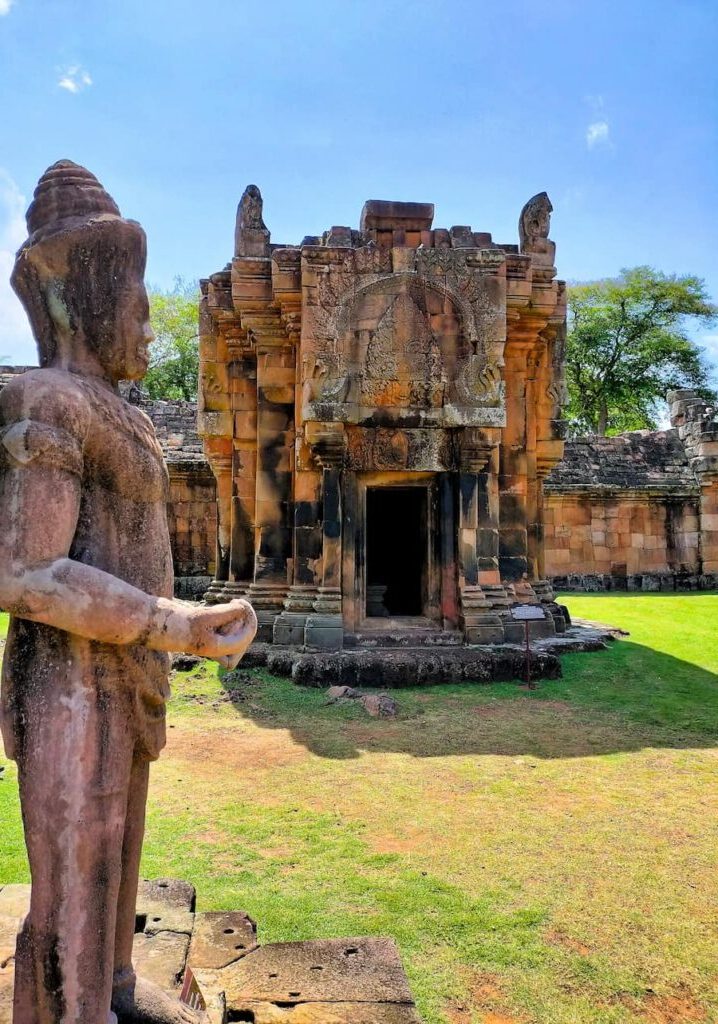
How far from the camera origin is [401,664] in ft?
25.1

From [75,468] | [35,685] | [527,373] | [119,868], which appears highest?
[527,373]

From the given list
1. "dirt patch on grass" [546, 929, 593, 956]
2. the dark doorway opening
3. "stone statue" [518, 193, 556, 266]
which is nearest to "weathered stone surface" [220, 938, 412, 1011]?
"dirt patch on grass" [546, 929, 593, 956]

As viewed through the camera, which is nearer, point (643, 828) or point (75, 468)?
point (75, 468)

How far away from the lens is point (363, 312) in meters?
8.85

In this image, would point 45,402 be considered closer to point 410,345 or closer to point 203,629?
point 203,629

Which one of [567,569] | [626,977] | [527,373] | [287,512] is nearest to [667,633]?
[527,373]

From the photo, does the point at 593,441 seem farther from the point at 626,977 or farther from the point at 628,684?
the point at 626,977

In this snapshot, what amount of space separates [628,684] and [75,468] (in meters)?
7.46

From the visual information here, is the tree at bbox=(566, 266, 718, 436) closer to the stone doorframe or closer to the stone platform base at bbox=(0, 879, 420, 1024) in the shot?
the stone doorframe

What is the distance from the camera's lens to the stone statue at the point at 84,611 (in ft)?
5.47

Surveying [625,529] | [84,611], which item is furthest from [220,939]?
[625,529]

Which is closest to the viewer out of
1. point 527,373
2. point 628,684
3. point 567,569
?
point 628,684

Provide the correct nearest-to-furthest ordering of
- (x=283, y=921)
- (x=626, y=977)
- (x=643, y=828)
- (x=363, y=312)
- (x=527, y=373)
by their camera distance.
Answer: (x=626, y=977), (x=283, y=921), (x=643, y=828), (x=363, y=312), (x=527, y=373)

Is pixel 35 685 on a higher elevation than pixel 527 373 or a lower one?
lower
